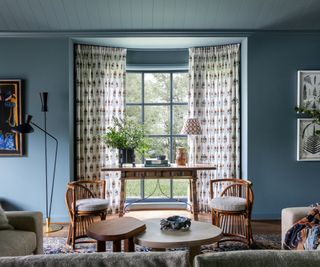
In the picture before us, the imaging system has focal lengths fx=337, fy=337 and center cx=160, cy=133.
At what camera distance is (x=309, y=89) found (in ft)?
16.3

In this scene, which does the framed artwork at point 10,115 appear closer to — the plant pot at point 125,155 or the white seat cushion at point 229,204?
the plant pot at point 125,155

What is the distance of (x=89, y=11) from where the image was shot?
4.52 m

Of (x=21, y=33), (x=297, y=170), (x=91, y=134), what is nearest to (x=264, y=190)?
(x=297, y=170)

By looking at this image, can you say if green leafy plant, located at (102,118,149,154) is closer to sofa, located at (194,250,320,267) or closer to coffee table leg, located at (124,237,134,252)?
coffee table leg, located at (124,237,134,252)

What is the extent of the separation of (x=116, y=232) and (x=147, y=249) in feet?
3.53

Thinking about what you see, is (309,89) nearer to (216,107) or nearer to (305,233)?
(216,107)

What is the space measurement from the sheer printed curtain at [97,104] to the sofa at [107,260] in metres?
3.86

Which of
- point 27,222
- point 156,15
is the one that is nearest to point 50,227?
point 27,222

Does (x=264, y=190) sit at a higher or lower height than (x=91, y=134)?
lower

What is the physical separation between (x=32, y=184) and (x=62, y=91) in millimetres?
1414

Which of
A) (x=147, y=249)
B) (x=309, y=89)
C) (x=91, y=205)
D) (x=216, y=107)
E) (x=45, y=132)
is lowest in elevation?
(x=147, y=249)

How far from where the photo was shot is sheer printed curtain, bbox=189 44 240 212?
5328 mm

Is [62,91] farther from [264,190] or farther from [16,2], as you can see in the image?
[264,190]

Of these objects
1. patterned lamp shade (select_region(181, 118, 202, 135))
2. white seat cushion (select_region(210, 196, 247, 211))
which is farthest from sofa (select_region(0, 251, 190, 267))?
patterned lamp shade (select_region(181, 118, 202, 135))
